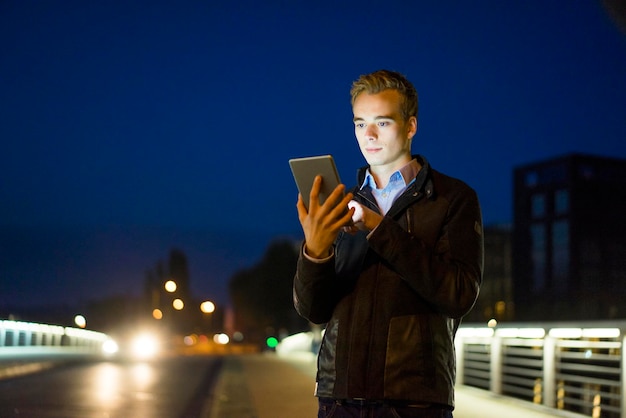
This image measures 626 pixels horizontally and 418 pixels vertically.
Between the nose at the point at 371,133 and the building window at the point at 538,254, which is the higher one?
the building window at the point at 538,254

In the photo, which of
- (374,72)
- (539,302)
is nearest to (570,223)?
(539,302)

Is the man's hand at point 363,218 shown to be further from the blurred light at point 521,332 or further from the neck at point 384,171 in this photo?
the blurred light at point 521,332

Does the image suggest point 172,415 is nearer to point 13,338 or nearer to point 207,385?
point 207,385

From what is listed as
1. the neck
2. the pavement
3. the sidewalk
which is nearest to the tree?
the pavement

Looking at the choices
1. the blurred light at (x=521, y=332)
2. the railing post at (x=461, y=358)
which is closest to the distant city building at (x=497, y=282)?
the railing post at (x=461, y=358)

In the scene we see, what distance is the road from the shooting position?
10.4 m

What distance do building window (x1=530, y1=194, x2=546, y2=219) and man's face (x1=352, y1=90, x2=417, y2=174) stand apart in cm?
7687

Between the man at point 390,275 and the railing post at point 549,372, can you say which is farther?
the railing post at point 549,372

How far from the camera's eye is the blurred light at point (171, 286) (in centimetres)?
2341

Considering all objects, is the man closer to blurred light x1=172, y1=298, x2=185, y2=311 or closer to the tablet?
the tablet

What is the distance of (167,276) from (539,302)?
60359mm

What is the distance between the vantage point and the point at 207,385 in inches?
614

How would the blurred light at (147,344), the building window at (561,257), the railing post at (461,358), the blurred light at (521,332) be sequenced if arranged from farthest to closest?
the building window at (561,257), the blurred light at (147,344), the railing post at (461,358), the blurred light at (521,332)

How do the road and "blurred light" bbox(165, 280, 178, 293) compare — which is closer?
the road
